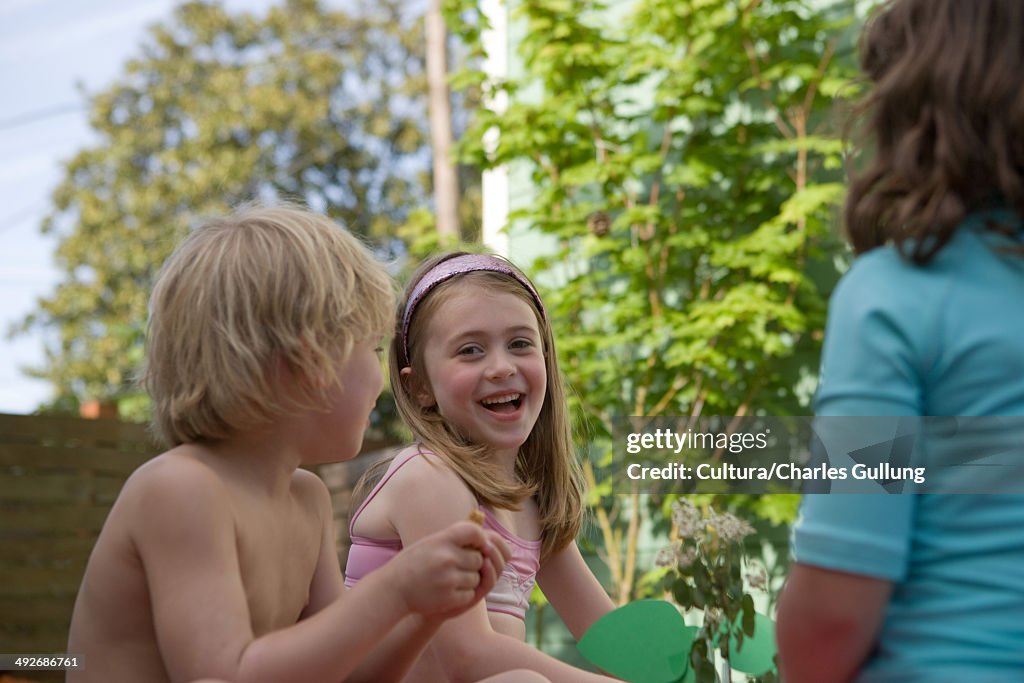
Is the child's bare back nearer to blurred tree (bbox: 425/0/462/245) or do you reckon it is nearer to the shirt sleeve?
the shirt sleeve

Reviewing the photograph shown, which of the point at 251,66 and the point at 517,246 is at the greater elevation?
the point at 251,66

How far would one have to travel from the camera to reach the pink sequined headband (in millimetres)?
2111

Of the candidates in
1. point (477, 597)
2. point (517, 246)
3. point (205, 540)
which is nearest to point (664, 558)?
point (477, 597)

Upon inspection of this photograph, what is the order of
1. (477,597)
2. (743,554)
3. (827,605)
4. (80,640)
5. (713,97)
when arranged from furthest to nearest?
1. (713,97)
2. (743,554)
3. (80,640)
4. (477,597)
5. (827,605)

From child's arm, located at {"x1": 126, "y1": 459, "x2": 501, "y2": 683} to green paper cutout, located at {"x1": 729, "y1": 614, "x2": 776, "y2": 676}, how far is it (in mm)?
853

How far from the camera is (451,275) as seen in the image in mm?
2104

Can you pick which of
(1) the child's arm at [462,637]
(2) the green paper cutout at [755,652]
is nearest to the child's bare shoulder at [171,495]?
(1) the child's arm at [462,637]

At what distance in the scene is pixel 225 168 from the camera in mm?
18281

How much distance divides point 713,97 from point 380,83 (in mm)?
14662

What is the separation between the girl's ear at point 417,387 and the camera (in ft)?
6.91

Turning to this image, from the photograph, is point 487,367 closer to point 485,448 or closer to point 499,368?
point 499,368

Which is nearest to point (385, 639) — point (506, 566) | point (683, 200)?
point (506, 566)

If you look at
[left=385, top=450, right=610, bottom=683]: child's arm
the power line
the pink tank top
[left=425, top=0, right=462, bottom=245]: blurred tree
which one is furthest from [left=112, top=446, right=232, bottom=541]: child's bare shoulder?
the power line

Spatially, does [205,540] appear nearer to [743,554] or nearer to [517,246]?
[743,554]
